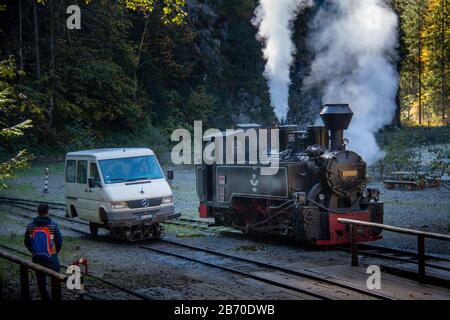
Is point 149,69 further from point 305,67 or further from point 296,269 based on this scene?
point 296,269

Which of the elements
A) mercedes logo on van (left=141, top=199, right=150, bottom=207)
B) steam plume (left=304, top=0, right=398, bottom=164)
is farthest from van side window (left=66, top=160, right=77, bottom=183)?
steam plume (left=304, top=0, right=398, bottom=164)

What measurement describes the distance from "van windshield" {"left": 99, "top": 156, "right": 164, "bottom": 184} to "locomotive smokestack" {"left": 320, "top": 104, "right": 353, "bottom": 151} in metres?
4.57

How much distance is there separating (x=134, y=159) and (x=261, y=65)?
3833cm

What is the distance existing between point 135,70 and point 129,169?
103ft

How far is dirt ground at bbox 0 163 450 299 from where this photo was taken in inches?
410

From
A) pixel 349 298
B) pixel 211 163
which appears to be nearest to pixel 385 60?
pixel 211 163

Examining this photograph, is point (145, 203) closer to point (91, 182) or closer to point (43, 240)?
point (91, 182)

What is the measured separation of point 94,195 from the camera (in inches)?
→ 645

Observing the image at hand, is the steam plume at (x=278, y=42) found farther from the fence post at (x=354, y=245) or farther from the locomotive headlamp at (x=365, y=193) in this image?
the fence post at (x=354, y=245)

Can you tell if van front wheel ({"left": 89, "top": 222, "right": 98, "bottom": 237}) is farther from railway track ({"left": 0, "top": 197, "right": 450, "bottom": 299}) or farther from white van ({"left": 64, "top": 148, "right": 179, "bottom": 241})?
railway track ({"left": 0, "top": 197, "right": 450, "bottom": 299})

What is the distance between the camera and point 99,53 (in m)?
44.6

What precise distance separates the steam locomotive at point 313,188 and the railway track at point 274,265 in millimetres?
768

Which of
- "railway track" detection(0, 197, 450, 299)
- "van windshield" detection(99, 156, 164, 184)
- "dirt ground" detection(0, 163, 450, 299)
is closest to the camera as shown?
"railway track" detection(0, 197, 450, 299)

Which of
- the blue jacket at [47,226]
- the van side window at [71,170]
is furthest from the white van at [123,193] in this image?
the blue jacket at [47,226]
